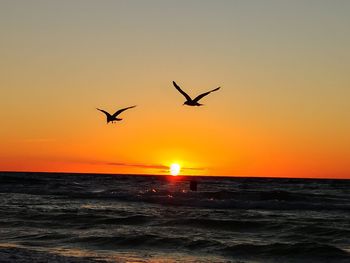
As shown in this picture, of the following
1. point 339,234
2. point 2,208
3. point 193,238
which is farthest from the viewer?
point 2,208

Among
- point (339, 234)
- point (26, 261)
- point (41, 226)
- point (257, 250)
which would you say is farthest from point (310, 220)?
point (26, 261)

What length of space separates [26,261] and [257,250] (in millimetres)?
6118

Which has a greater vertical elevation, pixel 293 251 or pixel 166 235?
pixel 166 235

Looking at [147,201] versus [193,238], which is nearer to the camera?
[193,238]

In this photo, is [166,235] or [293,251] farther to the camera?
[166,235]

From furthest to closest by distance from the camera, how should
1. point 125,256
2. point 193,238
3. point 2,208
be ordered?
point 2,208, point 193,238, point 125,256

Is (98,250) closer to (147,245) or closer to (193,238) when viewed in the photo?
(147,245)

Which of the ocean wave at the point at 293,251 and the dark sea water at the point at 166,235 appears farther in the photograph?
the ocean wave at the point at 293,251

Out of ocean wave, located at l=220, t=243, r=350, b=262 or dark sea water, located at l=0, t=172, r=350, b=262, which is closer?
dark sea water, located at l=0, t=172, r=350, b=262

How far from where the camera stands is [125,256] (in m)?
13.1

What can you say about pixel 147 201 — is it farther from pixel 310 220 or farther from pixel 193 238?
pixel 193 238

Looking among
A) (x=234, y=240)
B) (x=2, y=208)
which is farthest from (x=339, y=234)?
(x=2, y=208)

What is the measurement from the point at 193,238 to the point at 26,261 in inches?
239

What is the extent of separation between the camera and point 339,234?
17.4 meters
